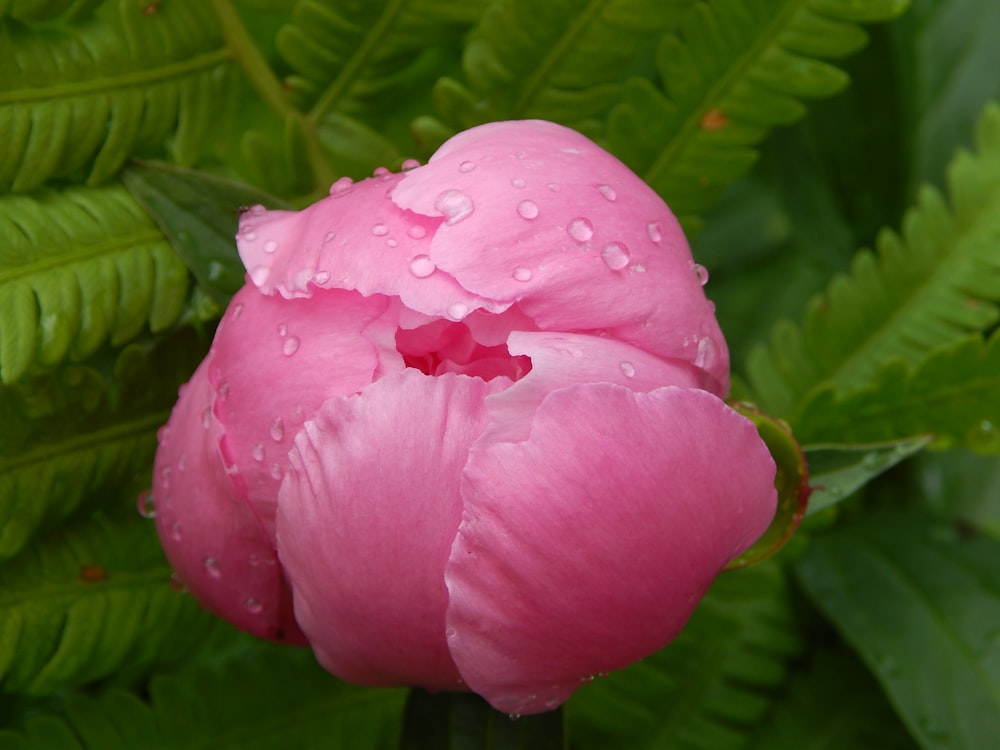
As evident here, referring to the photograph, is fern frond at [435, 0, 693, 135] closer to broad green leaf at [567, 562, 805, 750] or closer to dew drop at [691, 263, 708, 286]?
dew drop at [691, 263, 708, 286]

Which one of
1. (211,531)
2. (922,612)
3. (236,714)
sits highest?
(211,531)

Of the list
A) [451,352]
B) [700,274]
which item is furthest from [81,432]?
[700,274]

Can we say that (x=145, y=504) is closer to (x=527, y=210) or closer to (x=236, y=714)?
(x=236, y=714)

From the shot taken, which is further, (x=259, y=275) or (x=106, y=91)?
(x=106, y=91)

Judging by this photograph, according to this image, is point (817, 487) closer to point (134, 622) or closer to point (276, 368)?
point (276, 368)

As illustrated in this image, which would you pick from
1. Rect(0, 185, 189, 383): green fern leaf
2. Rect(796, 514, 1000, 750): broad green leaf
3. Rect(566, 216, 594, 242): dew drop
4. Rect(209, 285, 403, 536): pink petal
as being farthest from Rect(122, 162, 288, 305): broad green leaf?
Rect(796, 514, 1000, 750): broad green leaf

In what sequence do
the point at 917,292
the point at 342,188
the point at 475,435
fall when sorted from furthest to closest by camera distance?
the point at 917,292 < the point at 342,188 < the point at 475,435

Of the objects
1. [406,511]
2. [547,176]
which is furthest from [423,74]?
[406,511]

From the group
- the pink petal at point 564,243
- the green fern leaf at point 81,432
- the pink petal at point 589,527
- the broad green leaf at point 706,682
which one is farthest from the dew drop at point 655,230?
the broad green leaf at point 706,682
